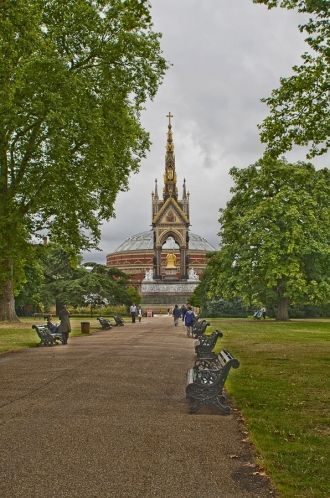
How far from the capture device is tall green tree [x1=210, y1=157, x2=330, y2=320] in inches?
1624

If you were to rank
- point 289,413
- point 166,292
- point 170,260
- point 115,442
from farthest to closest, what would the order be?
point 170,260 → point 166,292 → point 289,413 → point 115,442

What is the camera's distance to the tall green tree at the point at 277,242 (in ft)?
135

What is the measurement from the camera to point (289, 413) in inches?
381

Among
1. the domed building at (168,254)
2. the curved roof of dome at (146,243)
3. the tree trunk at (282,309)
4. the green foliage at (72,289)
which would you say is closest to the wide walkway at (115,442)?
the tree trunk at (282,309)

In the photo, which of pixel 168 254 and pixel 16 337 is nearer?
pixel 16 337

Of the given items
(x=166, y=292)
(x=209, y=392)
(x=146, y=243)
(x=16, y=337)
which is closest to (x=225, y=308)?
(x=166, y=292)

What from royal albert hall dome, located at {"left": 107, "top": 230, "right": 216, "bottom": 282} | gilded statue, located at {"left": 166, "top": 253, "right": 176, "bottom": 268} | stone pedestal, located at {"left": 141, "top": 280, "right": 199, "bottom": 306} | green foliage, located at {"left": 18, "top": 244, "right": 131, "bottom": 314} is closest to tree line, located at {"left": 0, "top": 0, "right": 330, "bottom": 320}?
green foliage, located at {"left": 18, "top": 244, "right": 131, "bottom": 314}

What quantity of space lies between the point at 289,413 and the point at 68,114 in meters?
17.2

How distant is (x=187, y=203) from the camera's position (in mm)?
105188

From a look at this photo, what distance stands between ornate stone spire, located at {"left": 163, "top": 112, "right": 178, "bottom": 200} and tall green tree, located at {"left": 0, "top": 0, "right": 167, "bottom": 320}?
235 feet

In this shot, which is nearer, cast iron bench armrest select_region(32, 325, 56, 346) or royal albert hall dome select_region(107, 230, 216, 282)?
cast iron bench armrest select_region(32, 325, 56, 346)

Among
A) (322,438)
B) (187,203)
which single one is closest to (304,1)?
(322,438)

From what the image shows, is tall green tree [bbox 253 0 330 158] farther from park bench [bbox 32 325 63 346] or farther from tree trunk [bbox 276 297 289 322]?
tree trunk [bbox 276 297 289 322]

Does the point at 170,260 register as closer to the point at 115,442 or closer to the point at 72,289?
the point at 72,289
